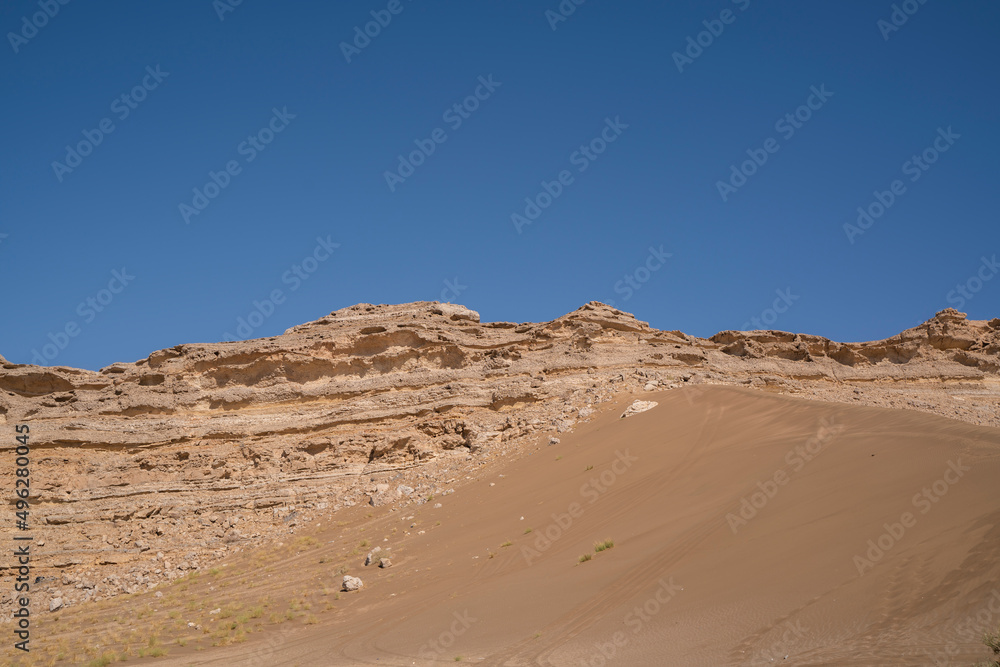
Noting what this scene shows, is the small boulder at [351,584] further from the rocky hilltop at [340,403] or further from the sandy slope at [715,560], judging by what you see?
the rocky hilltop at [340,403]

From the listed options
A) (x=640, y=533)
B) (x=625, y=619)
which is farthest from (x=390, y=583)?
(x=625, y=619)

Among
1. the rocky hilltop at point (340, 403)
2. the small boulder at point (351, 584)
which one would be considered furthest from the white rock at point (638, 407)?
the small boulder at point (351, 584)

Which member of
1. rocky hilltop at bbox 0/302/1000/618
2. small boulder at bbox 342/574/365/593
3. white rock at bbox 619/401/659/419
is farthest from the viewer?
rocky hilltop at bbox 0/302/1000/618

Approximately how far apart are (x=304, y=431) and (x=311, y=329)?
4.98 metres

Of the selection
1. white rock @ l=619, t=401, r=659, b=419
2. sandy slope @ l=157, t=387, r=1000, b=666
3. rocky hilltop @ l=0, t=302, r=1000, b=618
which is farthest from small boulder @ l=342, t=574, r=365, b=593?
white rock @ l=619, t=401, r=659, b=419

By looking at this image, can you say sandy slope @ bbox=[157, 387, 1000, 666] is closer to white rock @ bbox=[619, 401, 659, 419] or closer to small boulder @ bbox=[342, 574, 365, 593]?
small boulder @ bbox=[342, 574, 365, 593]

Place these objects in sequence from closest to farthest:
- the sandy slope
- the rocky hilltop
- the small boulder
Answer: the sandy slope, the small boulder, the rocky hilltop

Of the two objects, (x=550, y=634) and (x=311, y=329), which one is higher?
(x=311, y=329)

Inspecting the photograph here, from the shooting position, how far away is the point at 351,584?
15070mm

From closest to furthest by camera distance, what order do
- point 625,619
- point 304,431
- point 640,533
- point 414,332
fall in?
point 625,619 < point 640,533 < point 304,431 < point 414,332

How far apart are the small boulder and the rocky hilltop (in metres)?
5.39

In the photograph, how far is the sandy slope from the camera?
7344mm

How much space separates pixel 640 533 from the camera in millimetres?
12469

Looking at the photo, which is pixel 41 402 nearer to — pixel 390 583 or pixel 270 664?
pixel 390 583
